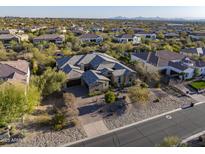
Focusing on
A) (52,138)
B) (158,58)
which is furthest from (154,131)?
(158,58)

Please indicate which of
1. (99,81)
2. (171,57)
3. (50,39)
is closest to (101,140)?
(99,81)

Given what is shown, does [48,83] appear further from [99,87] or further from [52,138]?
[52,138]

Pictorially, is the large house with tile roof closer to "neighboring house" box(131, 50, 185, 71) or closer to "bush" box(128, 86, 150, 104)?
"neighboring house" box(131, 50, 185, 71)

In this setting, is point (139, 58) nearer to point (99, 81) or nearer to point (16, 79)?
point (99, 81)

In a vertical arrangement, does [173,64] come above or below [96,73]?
above

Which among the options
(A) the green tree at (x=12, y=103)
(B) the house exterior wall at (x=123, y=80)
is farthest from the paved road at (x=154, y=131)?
(B) the house exterior wall at (x=123, y=80)

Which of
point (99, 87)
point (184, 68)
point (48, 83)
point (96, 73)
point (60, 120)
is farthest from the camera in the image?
point (184, 68)

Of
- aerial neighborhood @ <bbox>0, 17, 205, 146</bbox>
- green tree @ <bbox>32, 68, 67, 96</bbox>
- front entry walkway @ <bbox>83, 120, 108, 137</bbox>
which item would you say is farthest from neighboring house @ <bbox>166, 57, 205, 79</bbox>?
green tree @ <bbox>32, 68, 67, 96</bbox>
